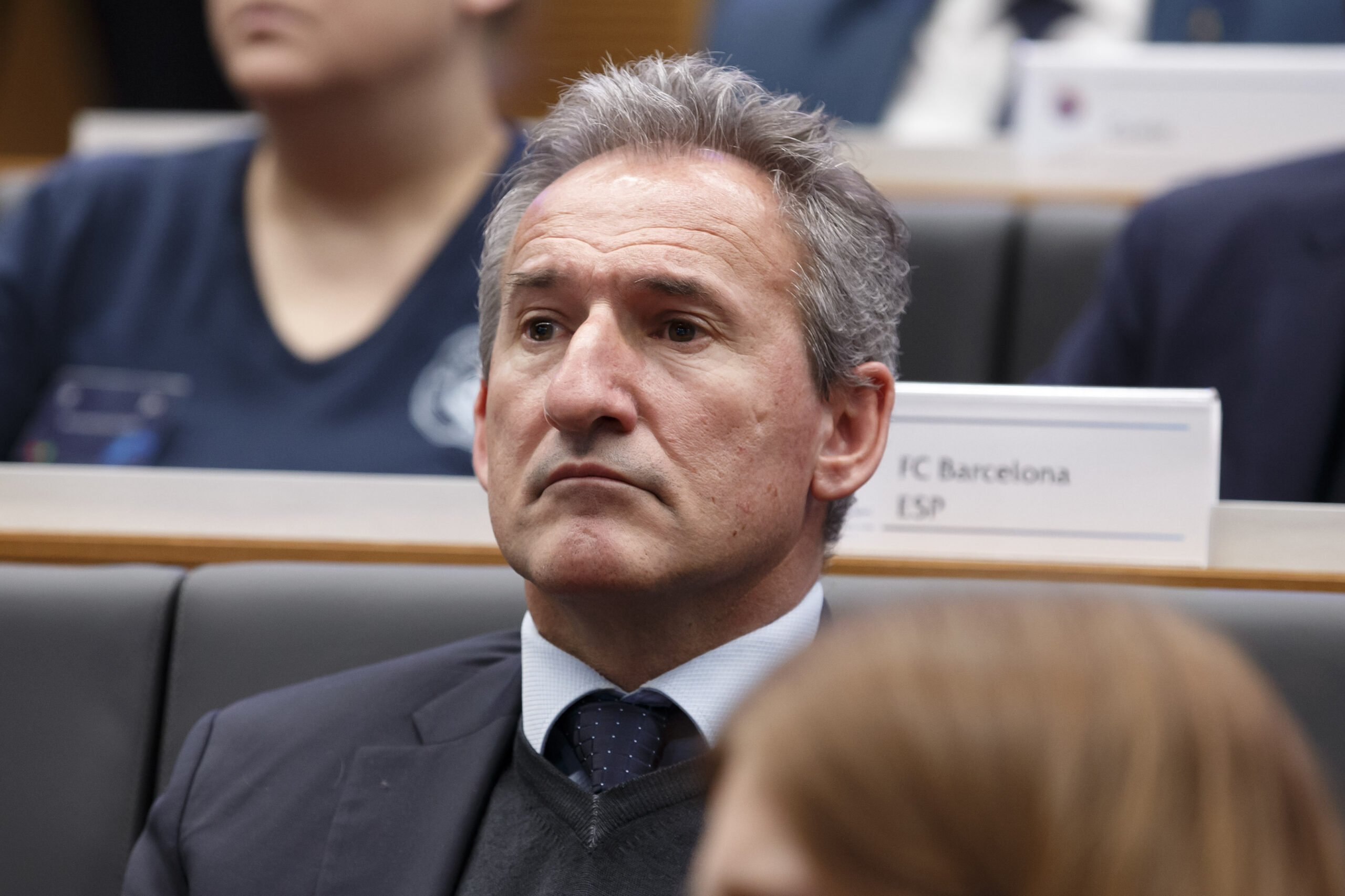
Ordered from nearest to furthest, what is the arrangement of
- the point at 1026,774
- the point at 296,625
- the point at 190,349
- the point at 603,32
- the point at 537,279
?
1. the point at 1026,774
2. the point at 537,279
3. the point at 296,625
4. the point at 190,349
5. the point at 603,32

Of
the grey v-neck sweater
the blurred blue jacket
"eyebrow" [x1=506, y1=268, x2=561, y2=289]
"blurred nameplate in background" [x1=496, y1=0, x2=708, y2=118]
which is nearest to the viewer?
the grey v-neck sweater

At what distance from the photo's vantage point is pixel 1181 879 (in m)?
0.38

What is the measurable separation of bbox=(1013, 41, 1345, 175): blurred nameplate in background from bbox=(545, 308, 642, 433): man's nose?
129 cm

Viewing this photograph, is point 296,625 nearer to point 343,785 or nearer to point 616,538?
point 343,785

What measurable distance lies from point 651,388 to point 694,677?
20cm

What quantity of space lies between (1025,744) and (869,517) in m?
0.78

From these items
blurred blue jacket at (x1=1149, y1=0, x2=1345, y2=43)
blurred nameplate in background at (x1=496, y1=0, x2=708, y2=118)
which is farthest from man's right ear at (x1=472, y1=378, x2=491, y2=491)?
blurred nameplate in background at (x1=496, y1=0, x2=708, y2=118)

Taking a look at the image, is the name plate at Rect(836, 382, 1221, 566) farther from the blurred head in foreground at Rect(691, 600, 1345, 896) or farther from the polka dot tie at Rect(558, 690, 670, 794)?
the blurred head in foreground at Rect(691, 600, 1345, 896)

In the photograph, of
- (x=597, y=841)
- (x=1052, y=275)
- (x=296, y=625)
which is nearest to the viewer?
(x=597, y=841)

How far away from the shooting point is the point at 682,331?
3.25 feet

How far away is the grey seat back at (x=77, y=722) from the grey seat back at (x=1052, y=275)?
118 centimetres

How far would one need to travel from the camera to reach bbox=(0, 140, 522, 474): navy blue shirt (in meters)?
1.64

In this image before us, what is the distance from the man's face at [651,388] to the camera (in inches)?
36.8

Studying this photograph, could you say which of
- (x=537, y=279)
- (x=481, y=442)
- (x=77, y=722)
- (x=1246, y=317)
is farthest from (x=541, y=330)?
(x=1246, y=317)
